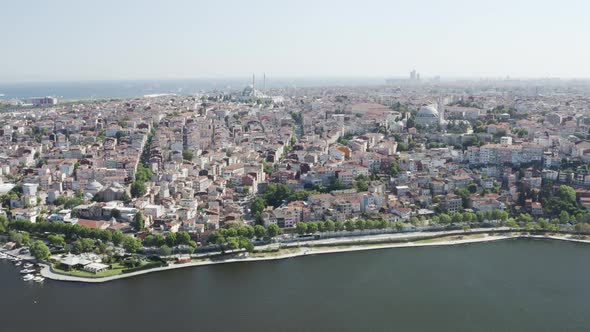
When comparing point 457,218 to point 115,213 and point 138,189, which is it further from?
point 138,189

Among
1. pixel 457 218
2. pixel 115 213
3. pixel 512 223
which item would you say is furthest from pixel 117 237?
pixel 512 223

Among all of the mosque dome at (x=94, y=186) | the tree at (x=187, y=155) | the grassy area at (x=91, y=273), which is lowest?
the grassy area at (x=91, y=273)

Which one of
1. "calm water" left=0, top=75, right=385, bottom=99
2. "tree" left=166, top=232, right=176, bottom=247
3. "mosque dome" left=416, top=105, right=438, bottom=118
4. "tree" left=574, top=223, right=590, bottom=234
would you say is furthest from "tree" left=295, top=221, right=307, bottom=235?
"calm water" left=0, top=75, right=385, bottom=99

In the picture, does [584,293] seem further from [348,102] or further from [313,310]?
[348,102]

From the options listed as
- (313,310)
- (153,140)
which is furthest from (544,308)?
(153,140)

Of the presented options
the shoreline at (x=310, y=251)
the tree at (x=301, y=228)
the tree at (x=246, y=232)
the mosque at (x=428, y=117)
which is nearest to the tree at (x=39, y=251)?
the shoreline at (x=310, y=251)

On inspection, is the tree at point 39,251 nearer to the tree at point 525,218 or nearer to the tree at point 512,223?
the tree at point 512,223

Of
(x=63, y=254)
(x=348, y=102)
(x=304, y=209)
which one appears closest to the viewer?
(x=63, y=254)

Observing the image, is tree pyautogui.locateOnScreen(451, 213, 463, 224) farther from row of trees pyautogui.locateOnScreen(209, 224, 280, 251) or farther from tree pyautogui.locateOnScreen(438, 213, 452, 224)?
row of trees pyautogui.locateOnScreen(209, 224, 280, 251)
